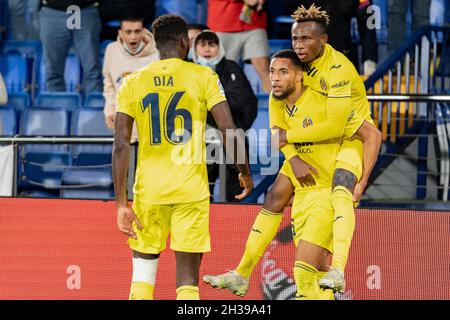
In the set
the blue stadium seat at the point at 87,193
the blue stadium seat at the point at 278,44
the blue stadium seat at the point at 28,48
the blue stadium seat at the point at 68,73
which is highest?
the blue stadium seat at the point at 278,44

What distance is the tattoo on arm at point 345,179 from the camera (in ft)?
30.4

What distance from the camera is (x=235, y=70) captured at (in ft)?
39.0

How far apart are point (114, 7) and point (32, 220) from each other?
4.11 m

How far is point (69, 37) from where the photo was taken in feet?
47.0

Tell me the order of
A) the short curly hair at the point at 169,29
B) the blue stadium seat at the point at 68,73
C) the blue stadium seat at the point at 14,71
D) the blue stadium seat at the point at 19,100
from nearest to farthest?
1. the short curly hair at the point at 169,29
2. the blue stadium seat at the point at 19,100
3. the blue stadium seat at the point at 68,73
4. the blue stadium seat at the point at 14,71

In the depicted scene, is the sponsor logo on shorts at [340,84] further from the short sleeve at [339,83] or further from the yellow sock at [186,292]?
the yellow sock at [186,292]

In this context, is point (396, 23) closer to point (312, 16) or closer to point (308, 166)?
point (312, 16)

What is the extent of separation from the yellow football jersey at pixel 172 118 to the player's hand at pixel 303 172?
31.4 inches

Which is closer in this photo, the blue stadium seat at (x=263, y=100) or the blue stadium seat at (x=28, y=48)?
the blue stadium seat at (x=263, y=100)

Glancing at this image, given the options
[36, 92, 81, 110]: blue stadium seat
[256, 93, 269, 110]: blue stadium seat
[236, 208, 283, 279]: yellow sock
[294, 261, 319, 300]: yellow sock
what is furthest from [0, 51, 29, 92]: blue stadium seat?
[294, 261, 319, 300]: yellow sock

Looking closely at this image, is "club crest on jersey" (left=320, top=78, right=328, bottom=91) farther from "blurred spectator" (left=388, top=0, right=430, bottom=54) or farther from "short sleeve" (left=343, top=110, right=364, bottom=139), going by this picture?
"blurred spectator" (left=388, top=0, right=430, bottom=54)

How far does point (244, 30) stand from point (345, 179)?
4669mm

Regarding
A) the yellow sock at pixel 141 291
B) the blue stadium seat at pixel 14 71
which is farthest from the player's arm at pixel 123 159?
the blue stadium seat at pixel 14 71

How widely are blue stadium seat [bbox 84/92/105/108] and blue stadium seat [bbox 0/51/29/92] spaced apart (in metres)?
1.39
